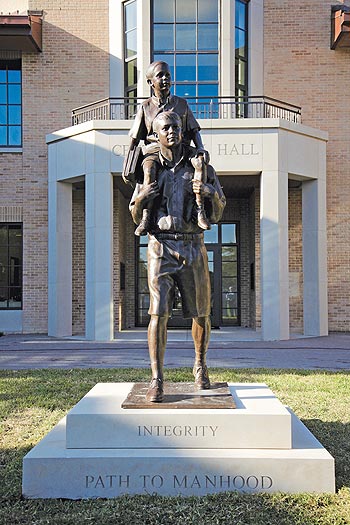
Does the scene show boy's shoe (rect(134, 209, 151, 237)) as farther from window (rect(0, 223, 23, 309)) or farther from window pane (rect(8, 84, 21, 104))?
window pane (rect(8, 84, 21, 104))

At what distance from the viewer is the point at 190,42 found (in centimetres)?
1586

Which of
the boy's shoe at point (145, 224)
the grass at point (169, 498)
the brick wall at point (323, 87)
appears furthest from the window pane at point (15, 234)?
the boy's shoe at point (145, 224)

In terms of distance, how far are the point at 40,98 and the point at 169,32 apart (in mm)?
4407

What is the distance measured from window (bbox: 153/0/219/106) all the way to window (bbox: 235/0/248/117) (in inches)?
29.6

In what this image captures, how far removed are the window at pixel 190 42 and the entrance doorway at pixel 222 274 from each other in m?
4.62

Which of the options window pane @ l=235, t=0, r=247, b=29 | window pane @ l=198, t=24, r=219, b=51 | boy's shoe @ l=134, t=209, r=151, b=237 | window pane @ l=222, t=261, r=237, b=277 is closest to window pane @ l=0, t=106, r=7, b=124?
window pane @ l=198, t=24, r=219, b=51

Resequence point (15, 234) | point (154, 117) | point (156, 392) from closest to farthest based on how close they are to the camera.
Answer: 1. point (156, 392)
2. point (154, 117)
3. point (15, 234)

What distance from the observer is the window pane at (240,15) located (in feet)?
53.0

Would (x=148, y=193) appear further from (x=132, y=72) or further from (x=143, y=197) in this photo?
(x=132, y=72)

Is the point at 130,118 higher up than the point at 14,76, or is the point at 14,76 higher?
the point at 14,76

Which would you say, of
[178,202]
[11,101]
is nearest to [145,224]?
[178,202]

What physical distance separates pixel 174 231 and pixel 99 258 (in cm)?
947

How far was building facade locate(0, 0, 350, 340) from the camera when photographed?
1528 cm

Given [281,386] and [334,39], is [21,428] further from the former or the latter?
[334,39]
